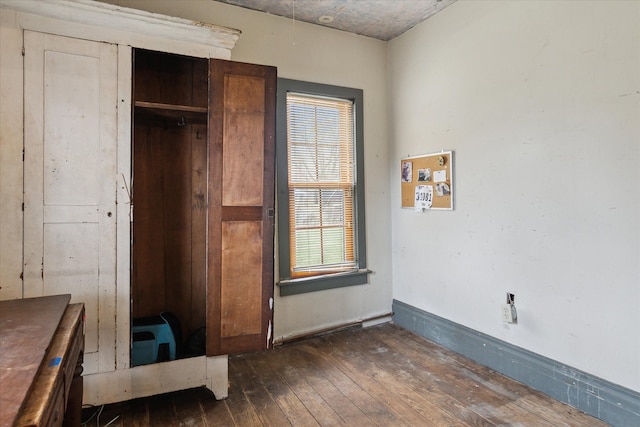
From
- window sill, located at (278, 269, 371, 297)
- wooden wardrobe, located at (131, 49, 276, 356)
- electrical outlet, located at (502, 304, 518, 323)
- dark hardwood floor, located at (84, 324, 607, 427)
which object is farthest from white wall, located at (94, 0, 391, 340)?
electrical outlet, located at (502, 304, 518, 323)

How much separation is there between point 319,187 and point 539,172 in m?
1.78

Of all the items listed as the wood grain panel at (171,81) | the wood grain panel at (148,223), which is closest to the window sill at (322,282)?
the wood grain panel at (148,223)

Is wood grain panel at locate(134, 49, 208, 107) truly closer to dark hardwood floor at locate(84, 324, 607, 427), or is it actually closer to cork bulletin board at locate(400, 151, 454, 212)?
cork bulletin board at locate(400, 151, 454, 212)

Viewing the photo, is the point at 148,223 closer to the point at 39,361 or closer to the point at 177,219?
the point at 177,219

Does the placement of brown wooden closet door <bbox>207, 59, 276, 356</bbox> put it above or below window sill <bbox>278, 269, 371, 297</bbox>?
above

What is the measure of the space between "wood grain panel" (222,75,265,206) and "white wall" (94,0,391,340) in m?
0.92

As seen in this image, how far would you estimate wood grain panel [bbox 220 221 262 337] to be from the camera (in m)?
2.29

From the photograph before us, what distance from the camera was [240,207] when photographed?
2.31 meters

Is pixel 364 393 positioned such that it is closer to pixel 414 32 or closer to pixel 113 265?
pixel 113 265

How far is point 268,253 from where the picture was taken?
2389 mm

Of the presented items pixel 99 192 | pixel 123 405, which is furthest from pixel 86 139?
pixel 123 405

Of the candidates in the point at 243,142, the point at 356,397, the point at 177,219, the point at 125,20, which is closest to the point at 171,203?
the point at 177,219

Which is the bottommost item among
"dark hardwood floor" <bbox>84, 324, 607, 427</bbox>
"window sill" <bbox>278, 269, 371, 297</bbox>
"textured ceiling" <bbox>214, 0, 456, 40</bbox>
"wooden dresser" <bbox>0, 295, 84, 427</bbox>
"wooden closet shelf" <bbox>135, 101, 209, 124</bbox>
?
"dark hardwood floor" <bbox>84, 324, 607, 427</bbox>

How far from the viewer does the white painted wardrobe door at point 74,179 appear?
76.6 inches
